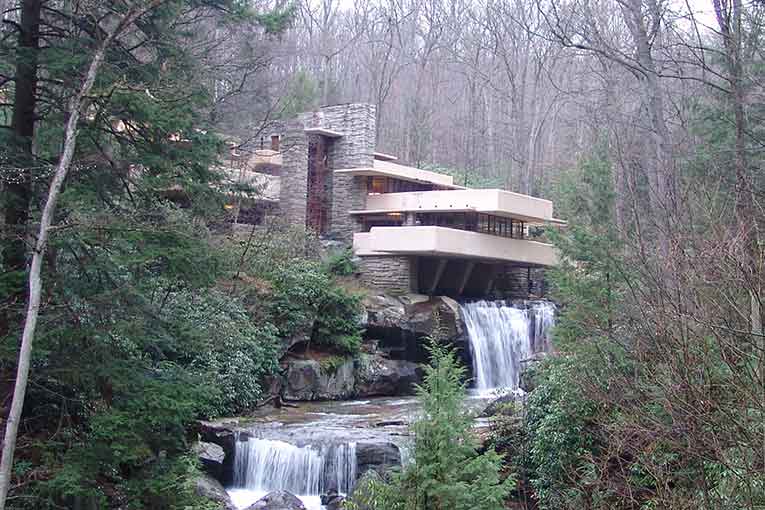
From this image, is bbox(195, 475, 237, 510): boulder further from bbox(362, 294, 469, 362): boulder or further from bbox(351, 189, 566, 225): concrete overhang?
bbox(351, 189, 566, 225): concrete overhang

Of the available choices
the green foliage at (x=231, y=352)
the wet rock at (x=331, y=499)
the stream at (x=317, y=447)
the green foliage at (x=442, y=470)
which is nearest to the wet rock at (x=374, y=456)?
the stream at (x=317, y=447)

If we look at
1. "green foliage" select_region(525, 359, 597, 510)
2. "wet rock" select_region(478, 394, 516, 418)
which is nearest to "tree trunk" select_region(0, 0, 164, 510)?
"green foliage" select_region(525, 359, 597, 510)

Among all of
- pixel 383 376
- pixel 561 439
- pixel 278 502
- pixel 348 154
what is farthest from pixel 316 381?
pixel 348 154

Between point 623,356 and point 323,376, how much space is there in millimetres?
10440

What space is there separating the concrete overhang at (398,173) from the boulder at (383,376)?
728 cm

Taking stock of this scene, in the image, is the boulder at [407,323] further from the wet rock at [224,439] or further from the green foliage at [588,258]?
the wet rock at [224,439]

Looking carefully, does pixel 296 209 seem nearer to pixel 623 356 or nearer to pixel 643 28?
pixel 643 28

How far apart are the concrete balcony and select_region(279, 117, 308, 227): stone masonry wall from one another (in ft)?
7.08

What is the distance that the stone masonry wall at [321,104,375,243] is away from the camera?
25.4 m

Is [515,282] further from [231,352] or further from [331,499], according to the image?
[331,499]

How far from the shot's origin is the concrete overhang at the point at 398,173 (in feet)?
83.3

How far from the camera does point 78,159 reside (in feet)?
26.7

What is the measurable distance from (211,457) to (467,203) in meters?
13.6

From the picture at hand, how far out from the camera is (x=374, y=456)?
12.7 meters
